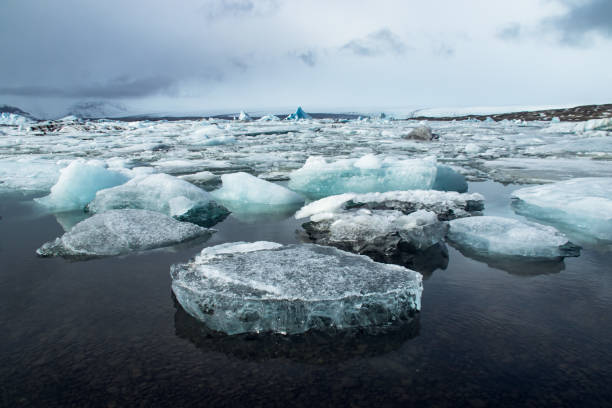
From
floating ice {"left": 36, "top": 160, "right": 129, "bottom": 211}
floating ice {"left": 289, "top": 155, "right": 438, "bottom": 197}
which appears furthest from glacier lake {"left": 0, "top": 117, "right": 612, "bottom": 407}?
floating ice {"left": 289, "top": 155, "right": 438, "bottom": 197}

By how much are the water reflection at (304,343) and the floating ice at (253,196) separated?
2574 mm

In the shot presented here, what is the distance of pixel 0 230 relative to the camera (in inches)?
128

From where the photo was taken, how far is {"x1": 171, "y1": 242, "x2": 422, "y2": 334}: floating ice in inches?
63.8

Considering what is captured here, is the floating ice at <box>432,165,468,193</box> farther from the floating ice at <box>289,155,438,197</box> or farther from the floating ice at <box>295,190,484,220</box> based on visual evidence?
the floating ice at <box>295,190,484,220</box>

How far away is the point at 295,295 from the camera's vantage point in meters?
1.66

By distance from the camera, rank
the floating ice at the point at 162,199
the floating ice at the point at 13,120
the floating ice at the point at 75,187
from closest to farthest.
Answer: the floating ice at the point at 162,199 → the floating ice at the point at 75,187 → the floating ice at the point at 13,120

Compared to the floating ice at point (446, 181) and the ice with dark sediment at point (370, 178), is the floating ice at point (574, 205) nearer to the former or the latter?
the floating ice at point (446, 181)

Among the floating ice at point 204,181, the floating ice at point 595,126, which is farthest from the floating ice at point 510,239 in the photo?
the floating ice at point 595,126

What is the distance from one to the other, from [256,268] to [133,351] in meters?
0.65

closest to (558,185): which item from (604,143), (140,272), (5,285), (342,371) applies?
(342,371)

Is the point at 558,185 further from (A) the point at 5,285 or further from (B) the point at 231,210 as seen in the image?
(A) the point at 5,285

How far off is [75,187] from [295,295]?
3596mm

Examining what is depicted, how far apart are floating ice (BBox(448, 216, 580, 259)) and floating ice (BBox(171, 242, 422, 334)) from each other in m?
1.04

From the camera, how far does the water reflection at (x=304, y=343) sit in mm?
1468
